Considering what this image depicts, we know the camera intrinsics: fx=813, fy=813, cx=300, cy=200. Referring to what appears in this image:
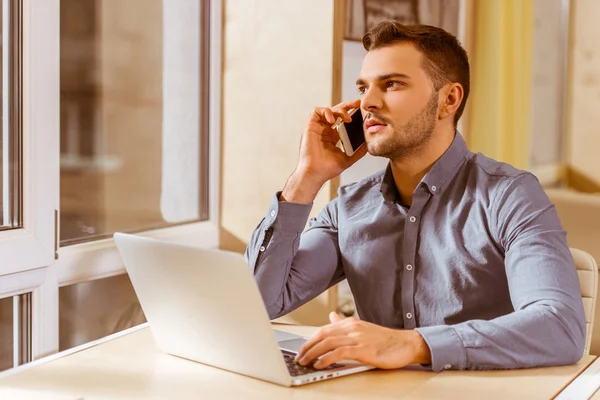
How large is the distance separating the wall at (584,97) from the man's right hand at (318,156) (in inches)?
153

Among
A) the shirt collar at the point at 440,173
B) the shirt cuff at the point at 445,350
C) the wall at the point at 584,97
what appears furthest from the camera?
the wall at the point at 584,97

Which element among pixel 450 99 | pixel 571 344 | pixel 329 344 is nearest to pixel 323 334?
pixel 329 344

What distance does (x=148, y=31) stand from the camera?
7.20 feet

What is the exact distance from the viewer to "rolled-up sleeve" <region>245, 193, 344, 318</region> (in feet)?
5.47

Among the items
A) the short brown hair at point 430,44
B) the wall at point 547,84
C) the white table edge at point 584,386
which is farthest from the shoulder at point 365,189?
the wall at point 547,84

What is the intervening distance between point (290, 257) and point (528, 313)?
1.74ft

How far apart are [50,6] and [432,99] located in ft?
2.83

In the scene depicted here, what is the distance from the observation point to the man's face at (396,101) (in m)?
1.66

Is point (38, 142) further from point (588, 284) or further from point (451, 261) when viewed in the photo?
point (588, 284)

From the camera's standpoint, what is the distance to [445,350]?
1286mm

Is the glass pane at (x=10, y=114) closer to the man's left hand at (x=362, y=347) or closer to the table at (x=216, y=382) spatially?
the table at (x=216, y=382)

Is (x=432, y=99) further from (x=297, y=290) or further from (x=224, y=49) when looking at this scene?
(x=224, y=49)

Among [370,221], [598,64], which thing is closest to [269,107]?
[370,221]

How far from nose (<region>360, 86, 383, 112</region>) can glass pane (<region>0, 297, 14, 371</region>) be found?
0.89 meters
